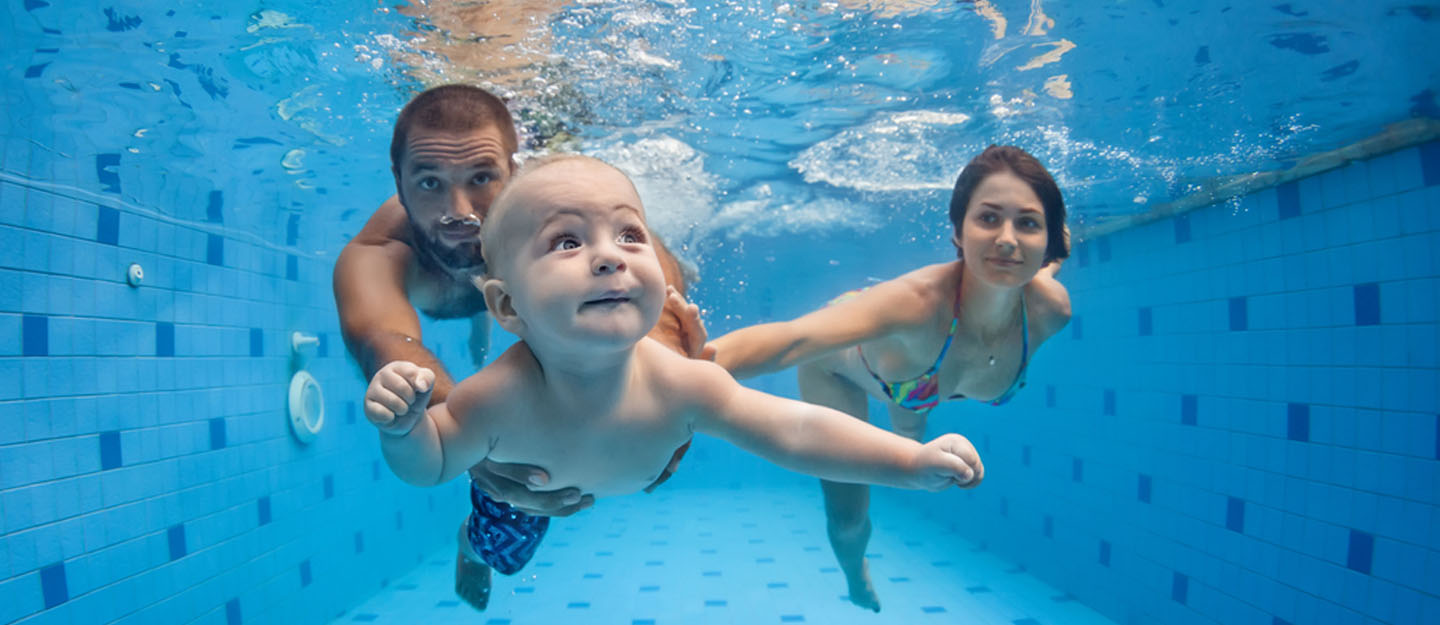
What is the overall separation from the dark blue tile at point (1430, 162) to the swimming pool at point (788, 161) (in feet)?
0.11

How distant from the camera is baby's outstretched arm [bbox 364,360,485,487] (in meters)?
1.65

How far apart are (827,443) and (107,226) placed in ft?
20.3

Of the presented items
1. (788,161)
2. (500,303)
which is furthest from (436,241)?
(788,161)

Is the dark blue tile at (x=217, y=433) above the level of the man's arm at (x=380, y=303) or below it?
below

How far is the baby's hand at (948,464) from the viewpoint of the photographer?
185 centimetres

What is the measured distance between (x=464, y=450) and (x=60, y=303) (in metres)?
4.80

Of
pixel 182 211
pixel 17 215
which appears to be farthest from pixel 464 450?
pixel 182 211

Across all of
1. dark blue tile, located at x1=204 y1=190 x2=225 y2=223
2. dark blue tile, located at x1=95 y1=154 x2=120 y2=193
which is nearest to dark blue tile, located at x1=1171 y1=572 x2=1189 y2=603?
dark blue tile, located at x1=95 y1=154 x2=120 y2=193

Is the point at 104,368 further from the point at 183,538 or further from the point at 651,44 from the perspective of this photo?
the point at 651,44

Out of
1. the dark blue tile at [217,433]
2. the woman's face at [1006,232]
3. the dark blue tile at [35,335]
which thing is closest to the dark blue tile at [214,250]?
the dark blue tile at [217,433]

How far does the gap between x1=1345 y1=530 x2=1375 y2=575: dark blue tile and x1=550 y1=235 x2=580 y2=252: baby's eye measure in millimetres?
6687

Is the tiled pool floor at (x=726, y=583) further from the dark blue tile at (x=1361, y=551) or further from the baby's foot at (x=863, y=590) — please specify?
the dark blue tile at (x=1361, y=551)

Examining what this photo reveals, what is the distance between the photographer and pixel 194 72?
569 cm

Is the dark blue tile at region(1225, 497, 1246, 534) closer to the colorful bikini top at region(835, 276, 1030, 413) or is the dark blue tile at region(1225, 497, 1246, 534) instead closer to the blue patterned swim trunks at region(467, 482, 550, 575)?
the colorful bikini top at region(835, 276, 1030, 413)
